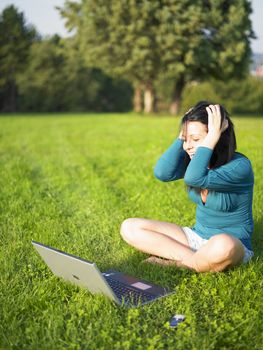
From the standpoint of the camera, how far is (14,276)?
3.93m

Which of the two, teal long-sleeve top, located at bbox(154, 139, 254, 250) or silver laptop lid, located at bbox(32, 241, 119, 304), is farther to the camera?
teal long-sleeve top, located at bbox(154, 139, 254, 250)

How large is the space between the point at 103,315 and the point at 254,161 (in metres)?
6.74

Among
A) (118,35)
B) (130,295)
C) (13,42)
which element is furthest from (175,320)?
(13,42)

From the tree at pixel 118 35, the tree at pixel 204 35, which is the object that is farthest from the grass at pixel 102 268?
the tree at pixel 118 35

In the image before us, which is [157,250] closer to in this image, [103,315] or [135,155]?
[103,315]

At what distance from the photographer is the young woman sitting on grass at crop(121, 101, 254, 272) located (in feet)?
12.6

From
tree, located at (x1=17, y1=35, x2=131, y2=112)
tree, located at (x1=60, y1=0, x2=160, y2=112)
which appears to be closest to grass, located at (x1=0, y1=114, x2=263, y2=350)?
tree, located at (x1=60, y1=0, x2=160, y2=112)

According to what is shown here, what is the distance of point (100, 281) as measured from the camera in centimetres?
324

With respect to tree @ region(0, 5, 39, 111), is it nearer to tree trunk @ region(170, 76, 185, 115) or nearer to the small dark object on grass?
tree trunk @ region(170, 76, 185, 115)

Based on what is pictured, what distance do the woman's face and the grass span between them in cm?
103

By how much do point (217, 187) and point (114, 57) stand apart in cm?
3244

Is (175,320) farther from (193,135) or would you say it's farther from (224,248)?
(193,135)

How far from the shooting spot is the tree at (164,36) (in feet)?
106

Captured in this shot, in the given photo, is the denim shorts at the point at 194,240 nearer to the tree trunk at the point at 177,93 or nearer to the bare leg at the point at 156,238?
the bare leg at the point at 156,238
